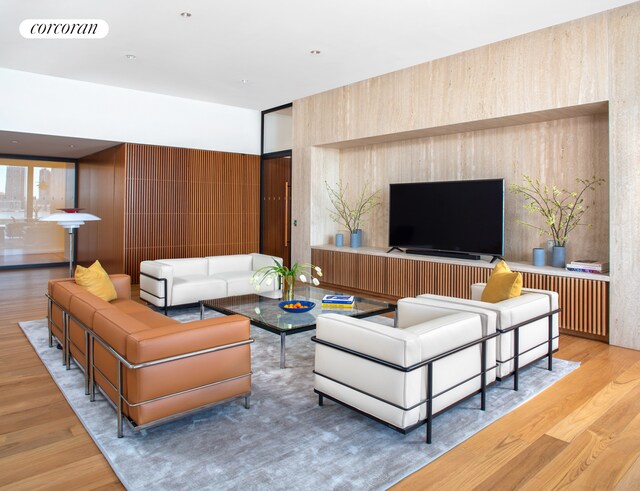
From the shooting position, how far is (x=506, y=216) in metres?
5.88

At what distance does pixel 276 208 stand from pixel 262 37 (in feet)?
13.8

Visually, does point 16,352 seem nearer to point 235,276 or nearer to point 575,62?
point 235,276

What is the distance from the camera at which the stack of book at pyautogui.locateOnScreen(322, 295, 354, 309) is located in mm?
4441

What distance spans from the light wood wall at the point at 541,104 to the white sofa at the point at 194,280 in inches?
103

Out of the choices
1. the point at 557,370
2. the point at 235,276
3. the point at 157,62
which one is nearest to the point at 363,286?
the point at 235,276

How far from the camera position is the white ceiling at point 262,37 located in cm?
446

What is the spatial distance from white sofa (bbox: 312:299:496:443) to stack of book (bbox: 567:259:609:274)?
2.23 meters

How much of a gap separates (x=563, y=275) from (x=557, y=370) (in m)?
1.31

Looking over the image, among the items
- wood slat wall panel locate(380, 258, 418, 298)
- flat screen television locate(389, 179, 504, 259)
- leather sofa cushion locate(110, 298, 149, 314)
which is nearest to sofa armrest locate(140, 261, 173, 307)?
leather sofa cushion locate(110, 298, 149, 314)

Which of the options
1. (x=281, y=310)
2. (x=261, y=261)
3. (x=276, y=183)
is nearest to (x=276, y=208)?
(x=276, y=183)

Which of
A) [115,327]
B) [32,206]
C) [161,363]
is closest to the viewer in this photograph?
[161,363]

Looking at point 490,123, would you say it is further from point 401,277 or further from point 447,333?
point 447,333

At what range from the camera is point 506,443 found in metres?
2.64

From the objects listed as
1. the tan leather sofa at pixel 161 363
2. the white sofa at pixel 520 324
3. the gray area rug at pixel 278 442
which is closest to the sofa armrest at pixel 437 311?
the white sofa at pixel 520 324
